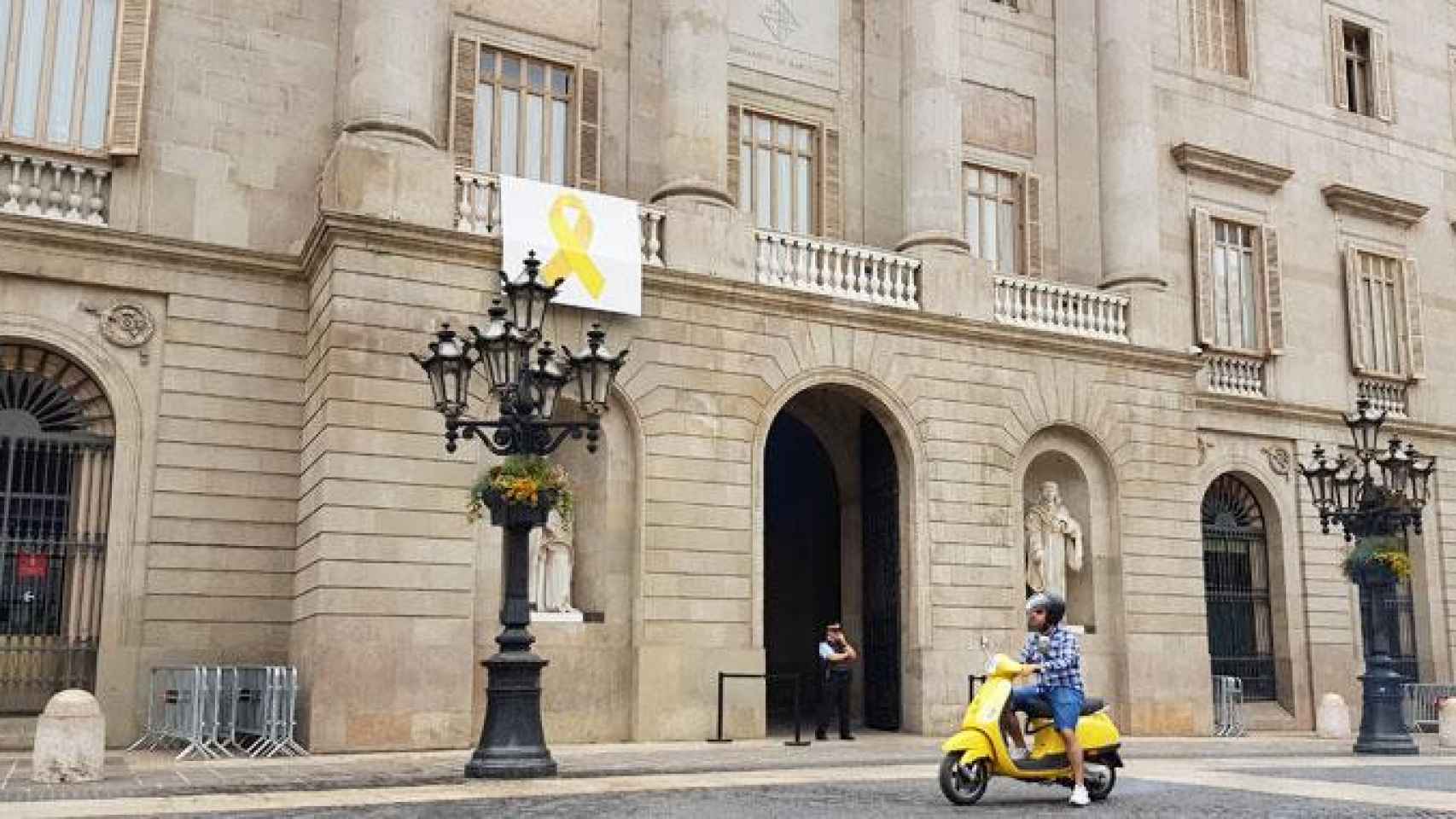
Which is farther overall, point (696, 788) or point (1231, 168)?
point (1231, 168)

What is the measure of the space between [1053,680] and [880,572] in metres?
11.1

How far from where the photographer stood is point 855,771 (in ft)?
47.4

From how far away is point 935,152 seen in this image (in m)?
22.4

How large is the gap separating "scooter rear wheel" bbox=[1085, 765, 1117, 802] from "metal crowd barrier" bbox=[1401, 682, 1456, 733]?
1763 cm

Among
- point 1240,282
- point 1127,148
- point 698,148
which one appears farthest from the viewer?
point 1240,282

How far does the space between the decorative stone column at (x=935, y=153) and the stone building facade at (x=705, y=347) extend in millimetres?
77

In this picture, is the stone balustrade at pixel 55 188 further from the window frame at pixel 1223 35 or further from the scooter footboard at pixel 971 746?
the window frame at pixel 1223 35

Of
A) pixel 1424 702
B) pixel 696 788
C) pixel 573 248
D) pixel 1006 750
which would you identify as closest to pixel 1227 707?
pixel 1424 702

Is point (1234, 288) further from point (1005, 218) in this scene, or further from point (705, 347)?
point (705, 347)

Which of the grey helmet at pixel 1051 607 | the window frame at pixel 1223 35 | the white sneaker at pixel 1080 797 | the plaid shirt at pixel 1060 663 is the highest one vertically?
the window frame at pixel 1223 35

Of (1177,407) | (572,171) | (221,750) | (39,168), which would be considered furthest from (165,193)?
(1177,407)

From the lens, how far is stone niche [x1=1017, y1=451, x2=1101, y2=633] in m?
22.9

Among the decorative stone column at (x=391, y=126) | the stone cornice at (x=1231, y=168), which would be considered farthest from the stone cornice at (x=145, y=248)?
the stone cornice at (x=1231, y=168)

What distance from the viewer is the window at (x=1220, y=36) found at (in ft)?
91.9
